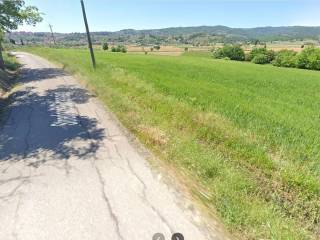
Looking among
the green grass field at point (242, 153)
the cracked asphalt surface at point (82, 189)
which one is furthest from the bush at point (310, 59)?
the cracked asphalt surface at point (82, 189)

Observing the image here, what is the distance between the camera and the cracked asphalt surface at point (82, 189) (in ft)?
13.0

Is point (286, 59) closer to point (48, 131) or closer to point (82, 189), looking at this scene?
point (48, 131)

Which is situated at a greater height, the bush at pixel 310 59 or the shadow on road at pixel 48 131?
the shadow on road at pixel 48 131

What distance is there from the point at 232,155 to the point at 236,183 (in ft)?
4.65

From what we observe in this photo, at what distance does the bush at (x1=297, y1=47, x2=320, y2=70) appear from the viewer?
5578 centimetres

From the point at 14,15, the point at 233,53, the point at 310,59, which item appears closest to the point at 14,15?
the point at 14,15

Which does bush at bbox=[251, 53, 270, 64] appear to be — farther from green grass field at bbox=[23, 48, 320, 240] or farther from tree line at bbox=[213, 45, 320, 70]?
green grass field at bbox=[23, 48, 320, 240]

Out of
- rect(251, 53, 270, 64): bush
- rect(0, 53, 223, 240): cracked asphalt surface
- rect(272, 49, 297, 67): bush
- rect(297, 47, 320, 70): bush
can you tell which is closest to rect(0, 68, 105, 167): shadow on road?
rect(0, 53, 223, 240): cracked asphalt surface

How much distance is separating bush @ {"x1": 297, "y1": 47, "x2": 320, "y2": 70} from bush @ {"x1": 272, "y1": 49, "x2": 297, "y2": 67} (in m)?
1.34

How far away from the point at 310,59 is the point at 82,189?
62862 mm

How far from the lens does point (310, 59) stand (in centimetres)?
5666

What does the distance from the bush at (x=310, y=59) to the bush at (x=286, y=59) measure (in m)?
1.34

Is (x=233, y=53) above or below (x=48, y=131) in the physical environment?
below

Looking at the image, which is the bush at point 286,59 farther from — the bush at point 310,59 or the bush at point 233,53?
the bush at point 233,53
